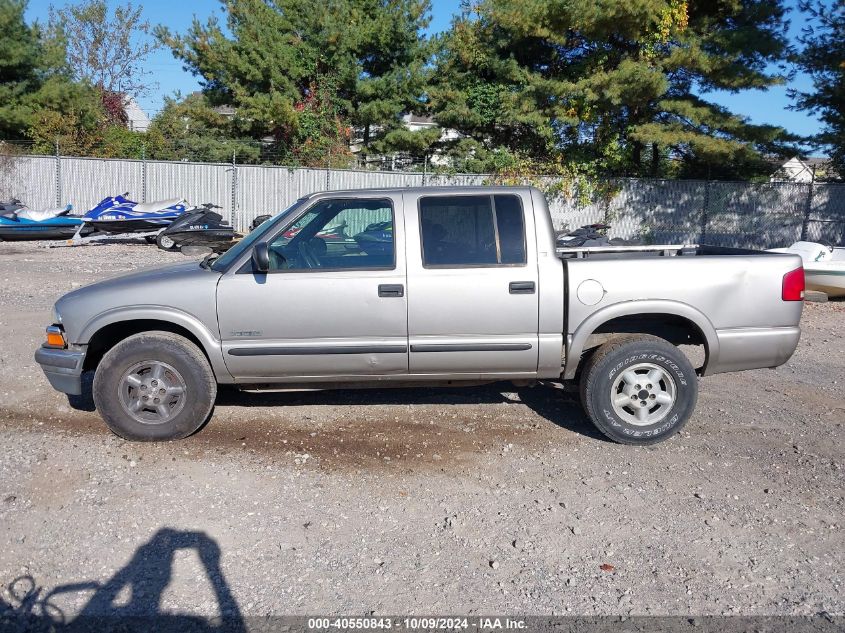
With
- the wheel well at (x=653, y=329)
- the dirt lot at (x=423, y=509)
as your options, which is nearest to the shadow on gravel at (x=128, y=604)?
the dirt lot at (x=423, y=509)

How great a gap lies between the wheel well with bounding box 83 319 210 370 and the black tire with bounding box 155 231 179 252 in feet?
39.2

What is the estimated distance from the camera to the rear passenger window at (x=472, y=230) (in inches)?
203

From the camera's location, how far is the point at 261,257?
4.86 m

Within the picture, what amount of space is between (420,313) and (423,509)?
143cm

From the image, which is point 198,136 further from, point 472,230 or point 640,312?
point 640,312

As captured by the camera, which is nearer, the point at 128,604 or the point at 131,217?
the point at 128,604

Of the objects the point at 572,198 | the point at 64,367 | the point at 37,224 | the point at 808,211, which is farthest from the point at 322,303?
the point at 808,211

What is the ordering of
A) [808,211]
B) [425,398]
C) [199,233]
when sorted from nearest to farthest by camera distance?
1. [425,398]
2. [199,233]
3. [808,211]

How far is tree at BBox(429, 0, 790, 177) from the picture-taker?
61.2ft

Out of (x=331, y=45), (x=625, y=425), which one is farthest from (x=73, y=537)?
(x=331, y=45)

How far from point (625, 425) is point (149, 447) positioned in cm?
341

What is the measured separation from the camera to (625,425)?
520cm

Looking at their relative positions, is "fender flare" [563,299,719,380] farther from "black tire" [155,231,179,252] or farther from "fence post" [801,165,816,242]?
"fence post" [801,165,816,242]

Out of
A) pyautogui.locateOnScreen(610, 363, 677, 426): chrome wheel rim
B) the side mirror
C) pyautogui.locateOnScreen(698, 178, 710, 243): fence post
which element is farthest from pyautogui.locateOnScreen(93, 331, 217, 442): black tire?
pyautogui.locateOnScreen(698, 178, 710, 243): fence post
